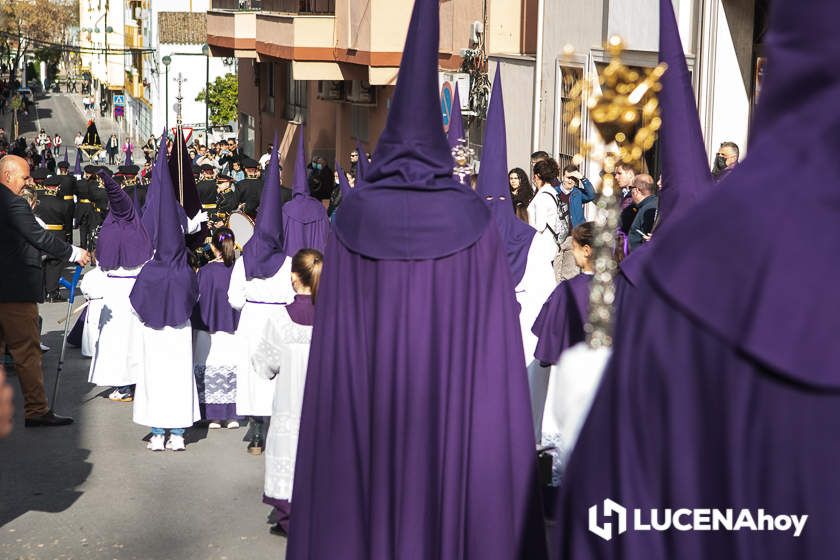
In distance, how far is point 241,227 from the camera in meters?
13.7

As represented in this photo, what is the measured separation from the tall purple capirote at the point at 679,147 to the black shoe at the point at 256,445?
4914 mm

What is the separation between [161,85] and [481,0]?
4046 centimetres

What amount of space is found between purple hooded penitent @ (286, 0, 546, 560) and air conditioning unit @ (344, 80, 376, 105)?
24913 millimetres

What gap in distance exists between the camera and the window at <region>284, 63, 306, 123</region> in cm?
3788

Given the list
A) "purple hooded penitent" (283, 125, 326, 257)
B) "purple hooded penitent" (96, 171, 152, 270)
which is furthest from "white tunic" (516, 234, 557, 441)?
"purple hooded penitent" (283, 125, 326, 257)

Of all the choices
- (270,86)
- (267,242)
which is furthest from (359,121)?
(267,242)

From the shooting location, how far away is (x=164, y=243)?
9.60 m

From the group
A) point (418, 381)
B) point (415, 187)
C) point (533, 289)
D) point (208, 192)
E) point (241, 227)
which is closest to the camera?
point (418, 381)

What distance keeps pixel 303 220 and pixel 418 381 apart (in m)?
10.1

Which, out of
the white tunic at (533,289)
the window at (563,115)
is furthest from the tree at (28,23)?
the white tunic at (533,289)

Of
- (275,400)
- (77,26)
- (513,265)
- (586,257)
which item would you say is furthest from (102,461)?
(77,26)

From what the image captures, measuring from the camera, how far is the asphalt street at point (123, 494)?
731cm

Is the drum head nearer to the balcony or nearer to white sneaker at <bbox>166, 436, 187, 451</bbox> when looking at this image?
white sneaker at <bbox>166, 436, 187, 451</bbox>

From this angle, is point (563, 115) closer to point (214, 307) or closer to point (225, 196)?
point (225, 196)
